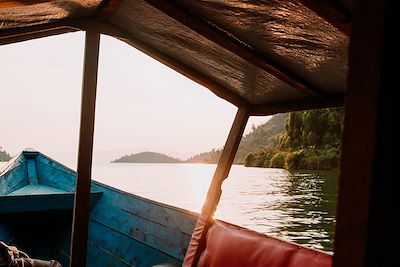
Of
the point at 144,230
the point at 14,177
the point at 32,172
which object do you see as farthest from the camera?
the point at 32,172

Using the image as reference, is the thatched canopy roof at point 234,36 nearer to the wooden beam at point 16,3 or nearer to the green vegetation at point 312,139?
the wooden beam at point 16,3

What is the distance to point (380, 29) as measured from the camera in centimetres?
83

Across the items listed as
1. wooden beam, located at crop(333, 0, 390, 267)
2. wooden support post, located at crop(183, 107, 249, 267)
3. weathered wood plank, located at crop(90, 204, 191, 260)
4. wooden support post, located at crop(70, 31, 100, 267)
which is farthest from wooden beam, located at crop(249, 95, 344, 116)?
wooden beam, located at crop(333, 0, 390, 267)

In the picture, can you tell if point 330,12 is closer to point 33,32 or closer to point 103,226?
point 33,32

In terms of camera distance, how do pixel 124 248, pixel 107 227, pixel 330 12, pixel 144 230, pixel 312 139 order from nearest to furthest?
pixel 330 12 → pixel 144 230 → pixel 124 248 → pixel 107 227 → pixel 312 139

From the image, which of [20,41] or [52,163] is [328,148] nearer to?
[52,163]

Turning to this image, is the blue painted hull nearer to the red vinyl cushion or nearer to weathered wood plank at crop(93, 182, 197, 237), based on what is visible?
weathered wood plank at crop(93, 182, 197, 237)

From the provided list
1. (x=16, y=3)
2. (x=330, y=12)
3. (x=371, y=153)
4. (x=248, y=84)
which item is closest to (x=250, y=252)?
(x=248, y=84)

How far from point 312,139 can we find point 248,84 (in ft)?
170

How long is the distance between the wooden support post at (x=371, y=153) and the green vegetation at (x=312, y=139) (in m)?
45.5

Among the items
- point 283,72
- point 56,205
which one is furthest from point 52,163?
point 283,72

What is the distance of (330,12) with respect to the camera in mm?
1935

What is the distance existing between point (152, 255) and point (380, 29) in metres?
4.75

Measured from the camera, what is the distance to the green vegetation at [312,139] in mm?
51562
